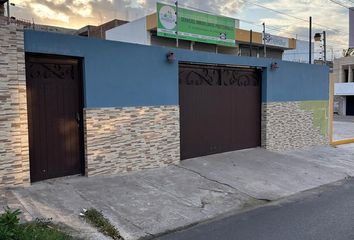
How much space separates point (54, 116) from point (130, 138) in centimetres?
186

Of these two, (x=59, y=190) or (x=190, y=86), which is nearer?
(x=59, y=190)

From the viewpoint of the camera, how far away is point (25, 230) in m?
4.79

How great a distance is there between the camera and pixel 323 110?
52.0ft

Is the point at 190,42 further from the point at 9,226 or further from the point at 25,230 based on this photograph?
the point at 9,226

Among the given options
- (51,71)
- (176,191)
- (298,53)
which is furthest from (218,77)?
(298,53)

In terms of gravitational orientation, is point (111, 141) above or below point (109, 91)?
below

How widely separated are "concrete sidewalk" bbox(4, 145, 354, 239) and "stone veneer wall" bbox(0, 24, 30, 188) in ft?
1.38

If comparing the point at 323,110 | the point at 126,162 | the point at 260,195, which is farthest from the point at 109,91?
the point at 323,110

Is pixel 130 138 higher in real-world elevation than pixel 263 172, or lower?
higher

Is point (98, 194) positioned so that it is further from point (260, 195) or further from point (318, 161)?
point (318, 161)

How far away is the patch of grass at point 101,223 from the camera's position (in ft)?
17.9

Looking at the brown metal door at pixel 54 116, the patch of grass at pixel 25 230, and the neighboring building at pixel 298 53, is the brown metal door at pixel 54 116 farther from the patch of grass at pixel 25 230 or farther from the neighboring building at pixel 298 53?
the neighboring building at pixel 298 53

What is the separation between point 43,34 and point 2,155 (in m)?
2.34

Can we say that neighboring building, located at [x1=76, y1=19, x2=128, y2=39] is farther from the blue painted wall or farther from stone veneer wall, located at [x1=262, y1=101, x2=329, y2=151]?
the blue painted wall
